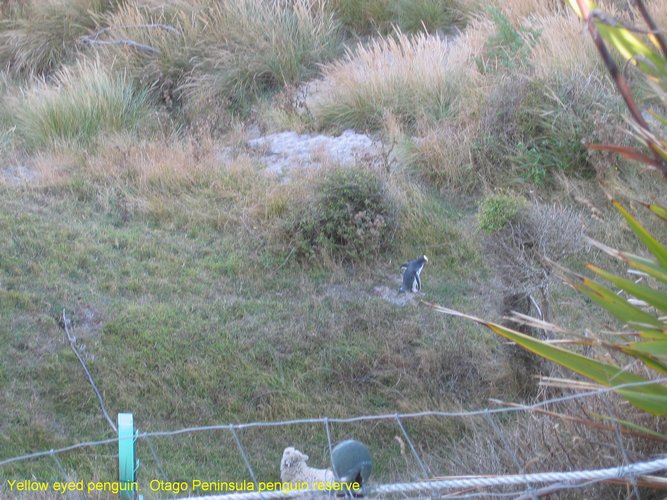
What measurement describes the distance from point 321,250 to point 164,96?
504 centimetres

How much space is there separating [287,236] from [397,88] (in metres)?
3.13

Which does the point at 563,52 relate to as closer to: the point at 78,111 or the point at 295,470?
the point at 78,111

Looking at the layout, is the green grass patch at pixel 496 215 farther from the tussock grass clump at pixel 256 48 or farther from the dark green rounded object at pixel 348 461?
the tussock grass clump at pixel 256 48

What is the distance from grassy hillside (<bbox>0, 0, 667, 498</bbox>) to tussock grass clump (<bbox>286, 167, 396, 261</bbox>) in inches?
0.7

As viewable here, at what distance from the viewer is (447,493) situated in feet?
10.7

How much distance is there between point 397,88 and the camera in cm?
973

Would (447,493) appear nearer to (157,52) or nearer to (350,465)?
(350,465)

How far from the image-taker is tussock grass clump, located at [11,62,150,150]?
10.1m

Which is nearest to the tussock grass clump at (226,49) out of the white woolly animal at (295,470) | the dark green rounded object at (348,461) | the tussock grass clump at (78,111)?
the tussock grass clump at (78,111)

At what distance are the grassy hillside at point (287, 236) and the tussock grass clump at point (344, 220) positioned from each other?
18 millimetres

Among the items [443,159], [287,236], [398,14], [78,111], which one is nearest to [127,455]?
[287,236]

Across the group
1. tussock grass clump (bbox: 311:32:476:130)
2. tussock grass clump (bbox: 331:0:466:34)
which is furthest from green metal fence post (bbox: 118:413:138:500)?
tussock grass clump (bbox: 331:0:466:34)

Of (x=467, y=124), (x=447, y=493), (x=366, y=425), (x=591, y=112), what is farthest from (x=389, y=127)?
(x=447, y=493)

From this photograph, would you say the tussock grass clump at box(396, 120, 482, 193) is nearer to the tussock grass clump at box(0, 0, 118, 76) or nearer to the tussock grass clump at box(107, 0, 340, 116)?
the tussock grass clump at box(107, 0, 340, 116)
